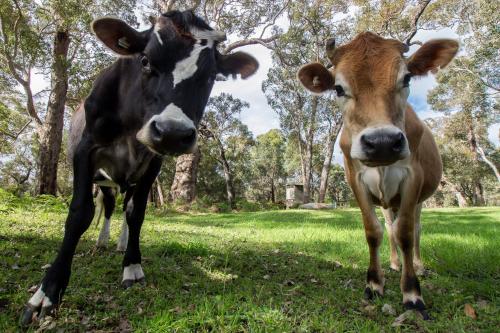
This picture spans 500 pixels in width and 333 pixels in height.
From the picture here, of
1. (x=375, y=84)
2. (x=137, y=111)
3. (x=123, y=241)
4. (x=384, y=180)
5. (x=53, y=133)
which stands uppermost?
(x=53, y=133)

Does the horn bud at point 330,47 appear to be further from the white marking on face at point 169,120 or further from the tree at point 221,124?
the tree at point 221,124

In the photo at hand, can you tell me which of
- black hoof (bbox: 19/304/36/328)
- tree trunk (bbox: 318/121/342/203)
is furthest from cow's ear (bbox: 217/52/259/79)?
tree trunk (bbox: 318/121/342/203)

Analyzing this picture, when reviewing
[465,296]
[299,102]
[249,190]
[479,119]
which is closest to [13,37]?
[465,296]

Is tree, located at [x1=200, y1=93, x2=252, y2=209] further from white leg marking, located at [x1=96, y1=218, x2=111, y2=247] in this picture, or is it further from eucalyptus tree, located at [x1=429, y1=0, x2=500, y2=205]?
white leg marking, located at [x1=96, y1=218, x2=111, y2=247]

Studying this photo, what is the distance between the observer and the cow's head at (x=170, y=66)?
2633mm

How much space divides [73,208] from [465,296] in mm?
3551

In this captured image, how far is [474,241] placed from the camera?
6.25m

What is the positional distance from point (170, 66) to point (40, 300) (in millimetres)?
1916

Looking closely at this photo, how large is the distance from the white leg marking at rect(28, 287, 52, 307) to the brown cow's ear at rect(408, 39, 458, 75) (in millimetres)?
3619

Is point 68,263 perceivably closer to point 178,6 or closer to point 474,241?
point 474,241

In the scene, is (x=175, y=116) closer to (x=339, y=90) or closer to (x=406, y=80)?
(x=339, y=90)

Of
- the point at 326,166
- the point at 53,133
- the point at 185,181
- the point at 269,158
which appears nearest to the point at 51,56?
the point at 53,133

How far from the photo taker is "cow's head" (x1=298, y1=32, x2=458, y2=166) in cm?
276

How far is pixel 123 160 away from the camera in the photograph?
11.9ft
